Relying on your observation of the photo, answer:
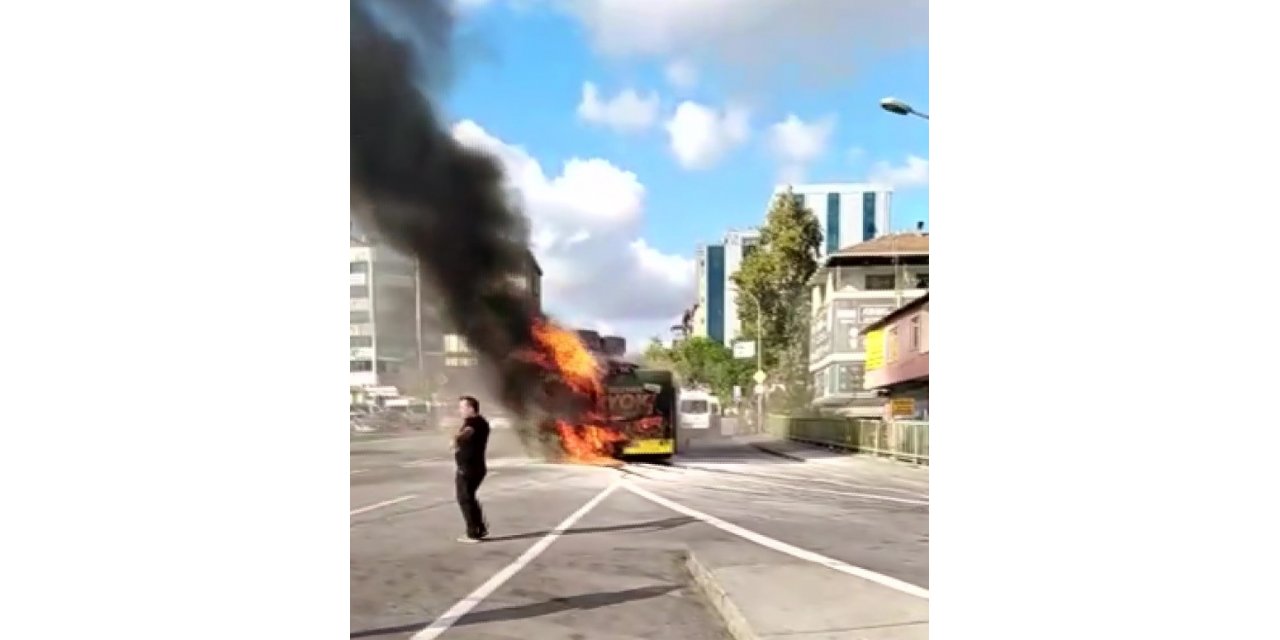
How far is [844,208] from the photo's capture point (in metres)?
2.89

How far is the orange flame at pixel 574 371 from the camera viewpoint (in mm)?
2783

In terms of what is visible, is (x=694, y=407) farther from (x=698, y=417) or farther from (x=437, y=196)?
(x=437, y=196)

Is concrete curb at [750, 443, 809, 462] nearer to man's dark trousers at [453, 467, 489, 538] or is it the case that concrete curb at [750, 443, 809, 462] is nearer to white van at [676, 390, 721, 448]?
white van at [676, 390, 721, 448]

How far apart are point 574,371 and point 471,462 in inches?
15.8

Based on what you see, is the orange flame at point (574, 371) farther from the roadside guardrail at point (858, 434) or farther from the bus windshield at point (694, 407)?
the roadside guardrail at point (858, 434)

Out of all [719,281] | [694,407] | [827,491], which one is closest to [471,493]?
[694,407]

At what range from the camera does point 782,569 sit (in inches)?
108

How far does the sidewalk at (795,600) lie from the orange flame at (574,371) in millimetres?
458

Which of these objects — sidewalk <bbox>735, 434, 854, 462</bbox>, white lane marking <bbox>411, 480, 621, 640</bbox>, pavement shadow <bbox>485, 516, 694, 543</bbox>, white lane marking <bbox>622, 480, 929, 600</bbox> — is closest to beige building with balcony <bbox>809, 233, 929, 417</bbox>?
sidewalk <bbox>735, 434, 854, 462</bbox>

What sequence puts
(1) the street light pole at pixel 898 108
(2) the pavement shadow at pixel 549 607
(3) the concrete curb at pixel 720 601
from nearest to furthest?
1. (3) the concrete curb at pixel 720 601
2. (2) the pavement shadow at pixel 549 607
3. (1) the street light pole at pixel 898 108

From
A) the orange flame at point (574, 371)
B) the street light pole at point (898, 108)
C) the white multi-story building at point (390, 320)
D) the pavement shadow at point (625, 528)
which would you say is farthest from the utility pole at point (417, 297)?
the street light pole at point (898, 108)
